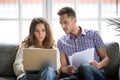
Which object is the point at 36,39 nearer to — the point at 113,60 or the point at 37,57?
the point at 37,57

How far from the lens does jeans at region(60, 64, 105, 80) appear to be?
2342mm

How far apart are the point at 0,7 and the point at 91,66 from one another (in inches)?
65.3

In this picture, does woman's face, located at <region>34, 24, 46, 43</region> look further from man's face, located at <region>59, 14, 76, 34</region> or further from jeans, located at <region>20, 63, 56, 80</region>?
jeans, located at <region>20, 63, 56, 80</region>

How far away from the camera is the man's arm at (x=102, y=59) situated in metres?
2.57

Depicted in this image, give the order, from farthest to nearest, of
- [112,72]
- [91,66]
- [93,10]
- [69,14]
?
1. [93,10]
2. [112,72]
3. [69,14]
4. [91,66]

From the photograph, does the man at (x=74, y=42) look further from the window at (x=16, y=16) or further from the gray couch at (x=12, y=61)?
the window at (x=16, y=16)

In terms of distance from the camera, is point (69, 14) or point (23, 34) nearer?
point (69, 14)

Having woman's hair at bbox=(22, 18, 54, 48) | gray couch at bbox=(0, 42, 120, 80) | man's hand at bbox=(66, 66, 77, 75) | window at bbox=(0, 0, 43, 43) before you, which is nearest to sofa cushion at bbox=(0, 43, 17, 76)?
gray couch at bbox=(0, 42, 120, 80)

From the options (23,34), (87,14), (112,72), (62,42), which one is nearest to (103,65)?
(112,72)

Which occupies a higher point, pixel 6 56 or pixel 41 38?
pixel 41 38

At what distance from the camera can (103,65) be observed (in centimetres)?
268

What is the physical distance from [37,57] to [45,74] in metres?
0.17

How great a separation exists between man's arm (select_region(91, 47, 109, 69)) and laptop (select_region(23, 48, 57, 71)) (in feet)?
1.44

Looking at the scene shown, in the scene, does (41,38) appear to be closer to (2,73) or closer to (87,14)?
(2,73)
